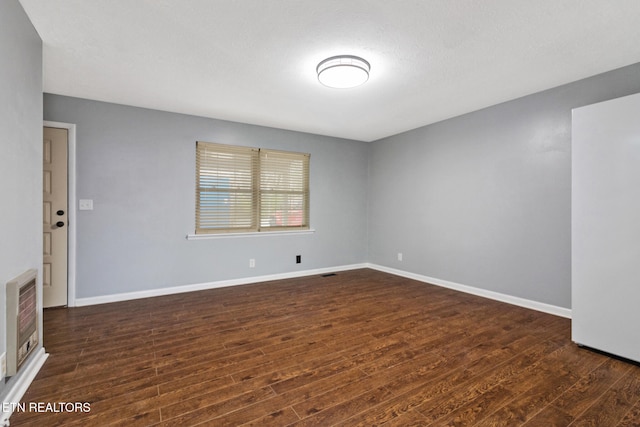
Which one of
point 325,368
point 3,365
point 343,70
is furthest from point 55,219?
point 343,70

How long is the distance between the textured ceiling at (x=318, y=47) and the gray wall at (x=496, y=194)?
0.28m

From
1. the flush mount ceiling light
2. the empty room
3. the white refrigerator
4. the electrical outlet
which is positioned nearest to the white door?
the empty room

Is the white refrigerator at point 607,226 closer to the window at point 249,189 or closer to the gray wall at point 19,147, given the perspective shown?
the window at point 249,189

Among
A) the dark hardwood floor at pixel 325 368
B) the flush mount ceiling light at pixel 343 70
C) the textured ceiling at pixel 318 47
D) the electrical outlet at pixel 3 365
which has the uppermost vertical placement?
the textured ceiling at pixel 318 47

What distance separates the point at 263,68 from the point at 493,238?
3373 millimetres

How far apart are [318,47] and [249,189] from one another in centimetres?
264

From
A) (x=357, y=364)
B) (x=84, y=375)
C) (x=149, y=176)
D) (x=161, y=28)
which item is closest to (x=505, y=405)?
(x=357, y=364)

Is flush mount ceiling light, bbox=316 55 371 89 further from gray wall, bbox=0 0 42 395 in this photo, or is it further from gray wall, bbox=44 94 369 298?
gray wall, bbox=44 94 369 298

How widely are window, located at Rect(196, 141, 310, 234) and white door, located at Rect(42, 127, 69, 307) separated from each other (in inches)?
56.9

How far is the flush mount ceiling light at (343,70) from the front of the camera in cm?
253

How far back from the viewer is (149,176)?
3.88 meters

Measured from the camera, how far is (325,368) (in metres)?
2.16

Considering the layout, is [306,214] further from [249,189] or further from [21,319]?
[21,319]

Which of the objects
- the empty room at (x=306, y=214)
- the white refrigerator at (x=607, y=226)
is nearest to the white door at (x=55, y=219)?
the empty room at (x=306, y=214)
